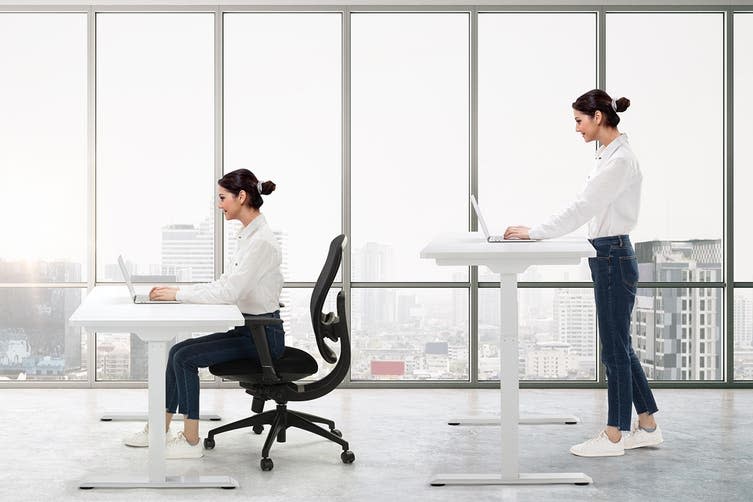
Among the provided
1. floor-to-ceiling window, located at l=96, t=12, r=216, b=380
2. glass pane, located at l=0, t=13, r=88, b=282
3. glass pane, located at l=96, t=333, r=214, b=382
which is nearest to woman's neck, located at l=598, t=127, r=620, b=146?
floor-to-ceiling window, located at l=96, t=12, r=216, b=380

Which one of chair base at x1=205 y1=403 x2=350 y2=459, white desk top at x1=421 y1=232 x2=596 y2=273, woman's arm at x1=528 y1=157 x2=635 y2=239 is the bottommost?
chair base at x1=205 y1=403 x2=350 y2=459

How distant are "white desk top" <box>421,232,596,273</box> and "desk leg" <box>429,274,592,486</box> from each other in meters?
0.07

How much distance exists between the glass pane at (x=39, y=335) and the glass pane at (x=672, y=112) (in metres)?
4.14

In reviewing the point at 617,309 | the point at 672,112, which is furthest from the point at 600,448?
the point at 672,112

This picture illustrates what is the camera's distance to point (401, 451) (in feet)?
15.6

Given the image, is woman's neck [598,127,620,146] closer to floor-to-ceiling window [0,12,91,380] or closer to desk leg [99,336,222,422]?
desk leg [99,336,222,422]

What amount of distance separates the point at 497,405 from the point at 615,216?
1978 mm

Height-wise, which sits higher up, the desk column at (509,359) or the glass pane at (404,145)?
the glass pane at (404,145)

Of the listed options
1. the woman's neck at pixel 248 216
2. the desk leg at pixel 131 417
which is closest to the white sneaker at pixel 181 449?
Answer: the desk leg at pixel 131 417

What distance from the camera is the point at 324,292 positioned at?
4445 mm

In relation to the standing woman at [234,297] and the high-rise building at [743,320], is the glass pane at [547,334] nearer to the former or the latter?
the high-rise building at [743,320]

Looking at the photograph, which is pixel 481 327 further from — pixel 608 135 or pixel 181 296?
pixel 181 296

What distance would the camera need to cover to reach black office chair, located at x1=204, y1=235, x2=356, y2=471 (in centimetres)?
436

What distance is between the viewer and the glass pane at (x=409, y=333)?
6758 mm
